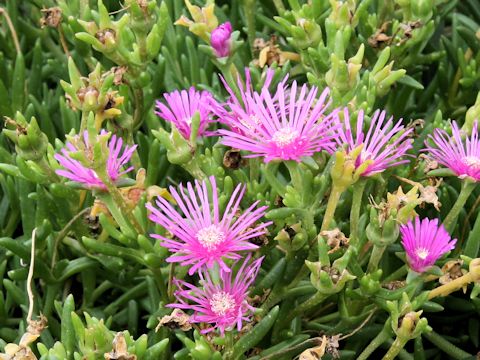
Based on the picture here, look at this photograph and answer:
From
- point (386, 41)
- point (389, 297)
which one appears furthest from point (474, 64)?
point (389, 297)

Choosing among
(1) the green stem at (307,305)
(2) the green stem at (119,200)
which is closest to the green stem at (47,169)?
(2) the green stem at (119,200)

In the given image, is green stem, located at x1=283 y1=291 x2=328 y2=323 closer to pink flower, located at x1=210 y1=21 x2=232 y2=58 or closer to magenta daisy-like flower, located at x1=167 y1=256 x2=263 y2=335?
magenta daisy-like flower, located at x1=167 y1=256 x2=263 y2=335

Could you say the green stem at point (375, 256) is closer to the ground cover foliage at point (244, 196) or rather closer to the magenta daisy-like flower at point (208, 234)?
the ground cover foliage at point (244, 196)

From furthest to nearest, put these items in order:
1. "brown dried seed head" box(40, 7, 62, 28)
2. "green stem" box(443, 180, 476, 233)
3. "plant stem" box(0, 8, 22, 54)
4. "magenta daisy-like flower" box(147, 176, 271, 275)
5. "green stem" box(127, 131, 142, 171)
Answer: "plant stem" box(0, 8, 22, 54), "brown dried seed head" box(40, 7, 62, 28), "green stem" box(127, 131, 142, 171), "green stem" box(443, 180, 476, 233), "magenta daisy-like flower" box(147, 176, 271, 275)

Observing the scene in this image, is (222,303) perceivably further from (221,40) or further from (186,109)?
(221,40)

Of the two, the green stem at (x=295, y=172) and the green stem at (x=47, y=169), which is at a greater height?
the green stem at (x=295, y=172)

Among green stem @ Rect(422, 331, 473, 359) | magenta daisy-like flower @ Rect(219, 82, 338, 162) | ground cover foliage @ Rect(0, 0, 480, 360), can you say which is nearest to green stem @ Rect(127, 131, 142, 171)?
ground cover foliage @ Rect(0, 0, 480, 360)
